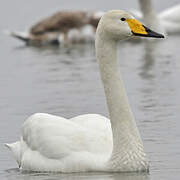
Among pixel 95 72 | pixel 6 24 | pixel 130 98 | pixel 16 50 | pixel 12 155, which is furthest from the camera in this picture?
pixel 6 24

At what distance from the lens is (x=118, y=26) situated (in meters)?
8.65

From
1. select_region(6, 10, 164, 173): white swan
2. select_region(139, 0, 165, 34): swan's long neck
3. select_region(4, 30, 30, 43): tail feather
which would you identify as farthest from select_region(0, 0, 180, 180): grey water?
select_region(139, 0, 165, 34): swan's long neck

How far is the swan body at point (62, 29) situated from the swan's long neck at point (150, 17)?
1.46 m

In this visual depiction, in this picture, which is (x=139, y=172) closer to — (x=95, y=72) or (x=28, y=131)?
(x=28, y=131)

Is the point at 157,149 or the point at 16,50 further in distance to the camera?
the point at 16,50

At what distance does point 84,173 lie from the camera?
8.70 m

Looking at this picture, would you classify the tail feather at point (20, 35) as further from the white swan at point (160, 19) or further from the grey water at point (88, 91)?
the white swan at point (160, 19)

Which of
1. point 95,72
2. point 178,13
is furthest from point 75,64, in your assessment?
point 178,13

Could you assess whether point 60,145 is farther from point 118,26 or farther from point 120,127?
point 118,26

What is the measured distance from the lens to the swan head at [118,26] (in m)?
8.62

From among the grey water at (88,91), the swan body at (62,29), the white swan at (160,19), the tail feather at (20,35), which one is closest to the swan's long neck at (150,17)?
the white swan at (160,19)

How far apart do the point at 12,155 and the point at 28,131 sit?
811 millimetres

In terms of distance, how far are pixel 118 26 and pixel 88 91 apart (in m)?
6.11

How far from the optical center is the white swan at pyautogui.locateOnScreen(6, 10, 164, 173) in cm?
865
